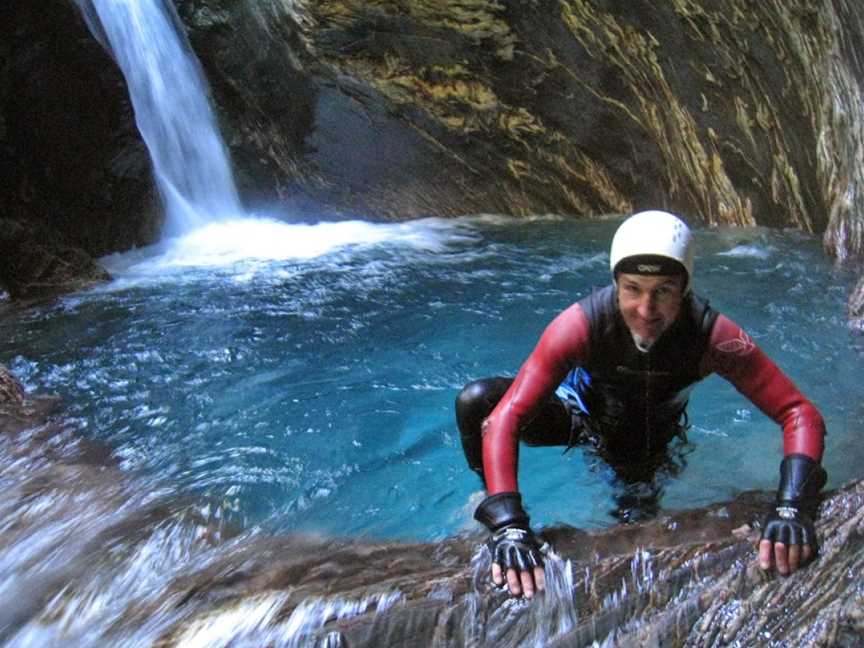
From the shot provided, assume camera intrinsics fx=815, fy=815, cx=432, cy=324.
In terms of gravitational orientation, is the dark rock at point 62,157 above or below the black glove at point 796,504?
above

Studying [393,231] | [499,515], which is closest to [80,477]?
[499,515]

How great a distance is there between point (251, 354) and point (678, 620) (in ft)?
14.2

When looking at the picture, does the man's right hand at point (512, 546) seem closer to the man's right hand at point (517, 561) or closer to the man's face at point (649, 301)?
the man's right hand at point (517, 561)

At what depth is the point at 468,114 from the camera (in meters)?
10.8

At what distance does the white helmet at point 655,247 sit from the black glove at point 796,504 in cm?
69

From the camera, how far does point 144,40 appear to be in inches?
421

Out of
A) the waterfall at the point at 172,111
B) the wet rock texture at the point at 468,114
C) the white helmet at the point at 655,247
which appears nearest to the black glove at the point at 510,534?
the white helmet at the point at 655,247

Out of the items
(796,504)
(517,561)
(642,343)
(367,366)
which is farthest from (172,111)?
(796,504)

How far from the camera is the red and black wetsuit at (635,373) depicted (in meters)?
2.68

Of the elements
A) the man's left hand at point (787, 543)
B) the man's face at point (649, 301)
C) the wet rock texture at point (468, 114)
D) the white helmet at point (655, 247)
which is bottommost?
the man's left hand at point (787, 543)

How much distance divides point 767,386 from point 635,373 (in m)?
0.47

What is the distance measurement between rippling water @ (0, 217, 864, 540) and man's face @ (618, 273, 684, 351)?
4.02 ft

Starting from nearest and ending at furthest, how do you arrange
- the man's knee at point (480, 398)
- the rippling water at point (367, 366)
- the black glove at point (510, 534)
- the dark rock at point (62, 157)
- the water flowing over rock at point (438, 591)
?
the water flowing over rock at point (438, 591) → the black glove at point (510, 534) → the man's knee at point (480, 398) → the rippling water at point (367, 366) → the dark rock at point (62, 157)

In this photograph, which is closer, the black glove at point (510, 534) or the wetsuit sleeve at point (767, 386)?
the black glove at point (510, 534)
